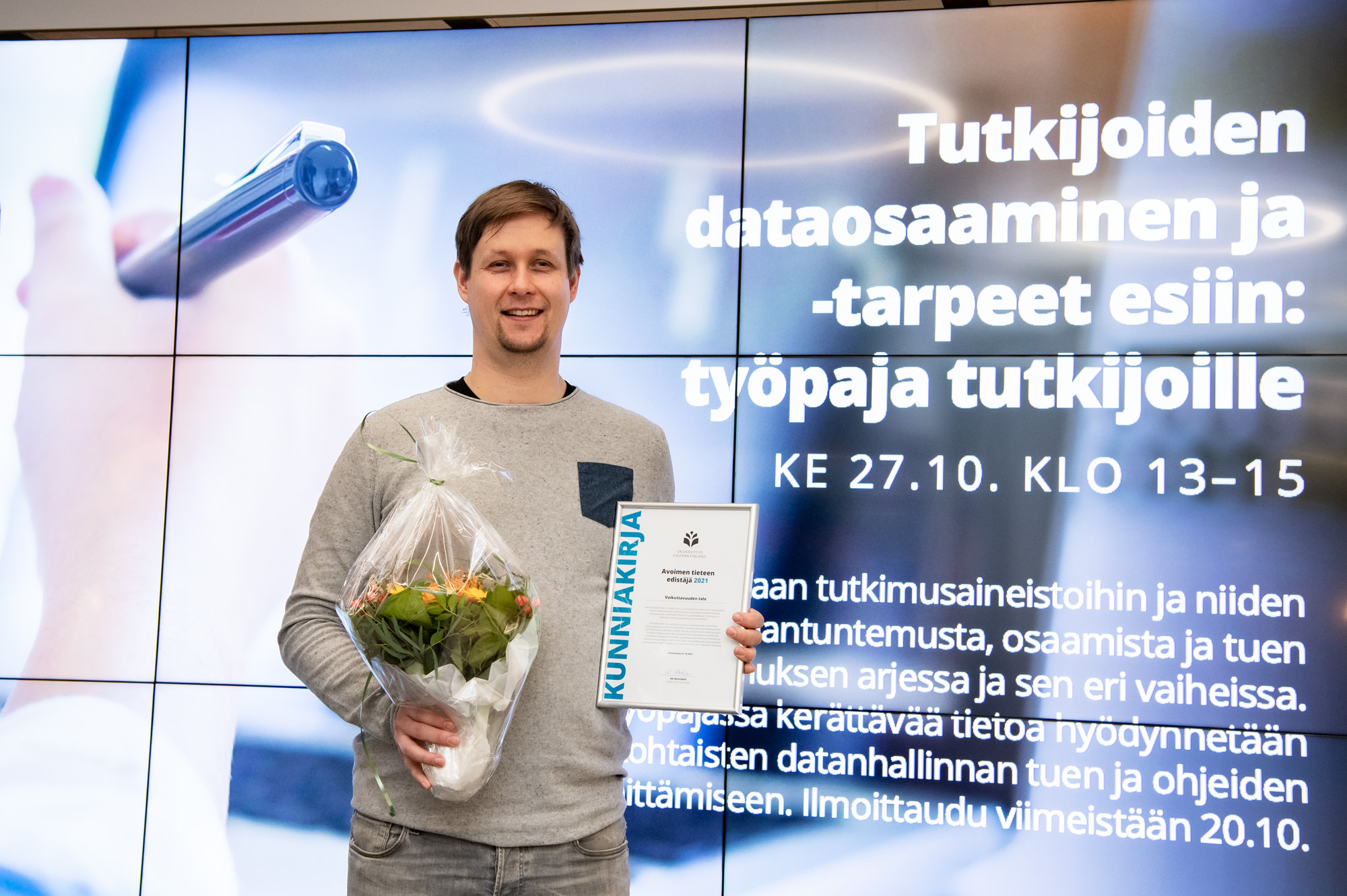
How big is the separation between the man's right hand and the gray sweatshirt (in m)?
0.06

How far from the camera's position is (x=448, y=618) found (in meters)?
1.61

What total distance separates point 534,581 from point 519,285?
1.70 feet

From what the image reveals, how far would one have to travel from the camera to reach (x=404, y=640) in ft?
5.25

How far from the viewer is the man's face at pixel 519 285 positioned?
6.24 ft

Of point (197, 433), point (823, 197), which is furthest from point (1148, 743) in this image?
point (197, 433)

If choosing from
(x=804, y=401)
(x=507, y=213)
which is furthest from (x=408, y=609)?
(x=804, y=401)

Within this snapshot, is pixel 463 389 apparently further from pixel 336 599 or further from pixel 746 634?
pixel 746 634

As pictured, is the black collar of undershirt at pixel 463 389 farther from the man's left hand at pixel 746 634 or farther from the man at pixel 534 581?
the man's left hand at pixel 746 634

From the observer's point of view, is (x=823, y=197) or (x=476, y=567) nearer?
(x=476, y=567)

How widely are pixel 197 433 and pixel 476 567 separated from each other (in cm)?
215

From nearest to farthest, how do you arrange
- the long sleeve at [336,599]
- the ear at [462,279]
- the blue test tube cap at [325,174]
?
the long sleeve at [336,599], the ear at [462,279], the blue test tube cap at [325,174]

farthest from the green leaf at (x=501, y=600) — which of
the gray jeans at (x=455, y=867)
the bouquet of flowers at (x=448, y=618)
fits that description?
the gray jeans at (x=455, y=867)

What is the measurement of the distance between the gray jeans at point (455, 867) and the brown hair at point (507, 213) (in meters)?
0.99

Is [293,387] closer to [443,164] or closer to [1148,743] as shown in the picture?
[443,164]
